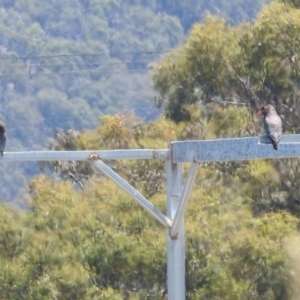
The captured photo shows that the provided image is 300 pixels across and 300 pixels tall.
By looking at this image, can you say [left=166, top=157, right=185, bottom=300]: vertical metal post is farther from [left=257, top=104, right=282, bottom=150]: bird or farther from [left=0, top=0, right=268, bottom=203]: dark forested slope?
[left=0, top=0, right=268, bottom=203]: dark forested slope

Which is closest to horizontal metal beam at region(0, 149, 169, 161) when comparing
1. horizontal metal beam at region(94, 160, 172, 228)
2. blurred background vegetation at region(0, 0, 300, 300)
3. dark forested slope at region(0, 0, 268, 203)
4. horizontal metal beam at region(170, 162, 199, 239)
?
horizontal metal beam at region(94, 160, 172, 228)

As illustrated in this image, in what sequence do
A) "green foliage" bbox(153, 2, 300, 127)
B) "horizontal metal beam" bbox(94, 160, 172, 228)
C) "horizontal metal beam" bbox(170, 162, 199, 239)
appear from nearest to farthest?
"horizontal metal beam" bbox(170, 162, 199, 239) < "horizontal metal beam" bbox(94, 160, 172, 228) < "green foliage" bbox(153, 2, 300, 127)

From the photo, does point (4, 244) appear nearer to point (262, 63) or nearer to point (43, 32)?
point (262, 63)

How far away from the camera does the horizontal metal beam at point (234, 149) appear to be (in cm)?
929

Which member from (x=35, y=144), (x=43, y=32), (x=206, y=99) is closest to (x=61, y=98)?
(x=35, y=144)

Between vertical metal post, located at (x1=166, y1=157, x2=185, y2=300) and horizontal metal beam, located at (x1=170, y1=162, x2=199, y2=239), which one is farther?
vertical metal post, located at (x1=166, y1=157, x2=185, y2=300)

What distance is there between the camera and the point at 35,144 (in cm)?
13050

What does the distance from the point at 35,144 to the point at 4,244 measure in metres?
112

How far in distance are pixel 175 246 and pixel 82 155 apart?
1103 millimetres

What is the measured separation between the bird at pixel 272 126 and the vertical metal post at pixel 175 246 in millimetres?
763

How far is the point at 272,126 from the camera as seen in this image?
33.9 feet

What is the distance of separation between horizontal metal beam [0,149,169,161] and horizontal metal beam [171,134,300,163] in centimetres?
19

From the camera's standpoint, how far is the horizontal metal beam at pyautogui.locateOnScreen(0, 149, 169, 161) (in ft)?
33.3

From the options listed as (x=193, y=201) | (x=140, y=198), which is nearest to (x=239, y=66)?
(x=193, y=201)
